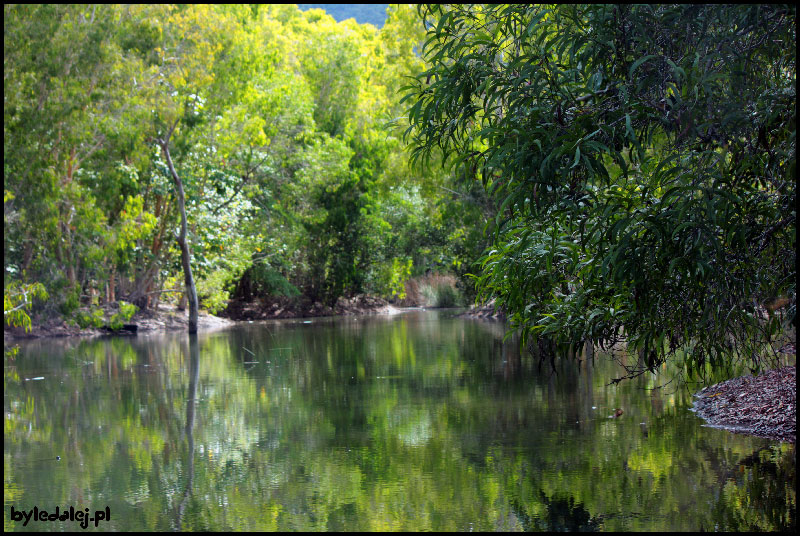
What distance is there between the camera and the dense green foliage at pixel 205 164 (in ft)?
62.4

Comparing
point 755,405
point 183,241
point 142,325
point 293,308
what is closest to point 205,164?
point 183,241

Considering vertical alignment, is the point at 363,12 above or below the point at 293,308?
above

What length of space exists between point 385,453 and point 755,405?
12.5 ft

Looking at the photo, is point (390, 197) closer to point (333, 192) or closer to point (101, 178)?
point (333, 192)

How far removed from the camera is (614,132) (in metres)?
5.64

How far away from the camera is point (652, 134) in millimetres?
5965

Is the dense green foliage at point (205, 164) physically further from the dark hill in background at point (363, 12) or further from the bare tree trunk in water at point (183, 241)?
the dark hill in background at point (363, 12)

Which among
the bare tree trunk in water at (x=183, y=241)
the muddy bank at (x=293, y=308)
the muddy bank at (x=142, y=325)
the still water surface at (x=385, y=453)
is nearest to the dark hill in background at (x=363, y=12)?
the muddy bank at (x=293, y=308)

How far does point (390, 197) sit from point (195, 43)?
16.7 meters

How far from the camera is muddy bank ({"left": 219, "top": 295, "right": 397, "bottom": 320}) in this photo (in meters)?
36.0

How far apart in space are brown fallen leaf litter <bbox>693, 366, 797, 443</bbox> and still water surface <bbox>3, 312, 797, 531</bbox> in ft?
0.88

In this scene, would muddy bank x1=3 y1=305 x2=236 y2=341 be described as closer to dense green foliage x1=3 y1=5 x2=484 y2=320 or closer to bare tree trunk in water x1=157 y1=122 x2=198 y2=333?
dense green foliage x1=3 y1=5 x2=484 y2=320

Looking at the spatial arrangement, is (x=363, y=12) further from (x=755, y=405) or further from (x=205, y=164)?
(x=755, y=405)

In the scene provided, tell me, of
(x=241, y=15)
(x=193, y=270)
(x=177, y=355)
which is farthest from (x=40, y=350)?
(x=241, y=15)
